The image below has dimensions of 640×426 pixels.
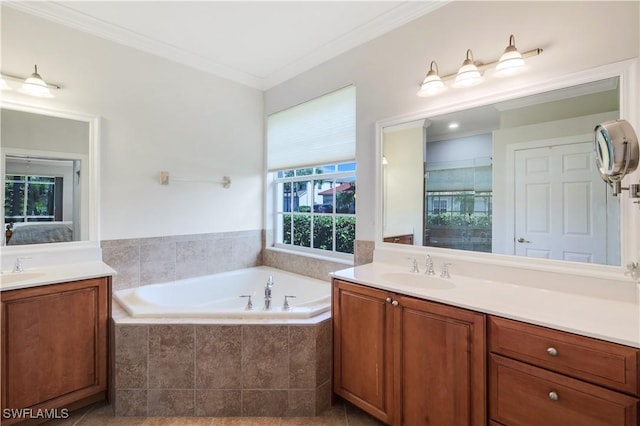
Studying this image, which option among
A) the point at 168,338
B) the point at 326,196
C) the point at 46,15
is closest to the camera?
the point at 168,338

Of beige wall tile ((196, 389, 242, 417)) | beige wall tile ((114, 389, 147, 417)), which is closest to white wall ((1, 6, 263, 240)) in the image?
beige wall tile ((114, 389, 147, 417))

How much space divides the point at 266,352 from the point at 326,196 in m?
1.60

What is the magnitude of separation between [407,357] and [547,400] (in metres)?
0.59

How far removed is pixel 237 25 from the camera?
2.31 meters

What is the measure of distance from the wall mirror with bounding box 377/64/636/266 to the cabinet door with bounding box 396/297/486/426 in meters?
0.62

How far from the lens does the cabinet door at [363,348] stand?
66.2 inches

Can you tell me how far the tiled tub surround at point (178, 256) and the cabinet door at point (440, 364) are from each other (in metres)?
2.07

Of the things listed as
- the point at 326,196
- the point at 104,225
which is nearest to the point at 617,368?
the point at 326,196

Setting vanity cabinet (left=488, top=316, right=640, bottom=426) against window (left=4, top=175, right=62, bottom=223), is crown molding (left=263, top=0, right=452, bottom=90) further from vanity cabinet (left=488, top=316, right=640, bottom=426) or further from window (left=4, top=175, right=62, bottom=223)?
window (left=4, top=175, right=62, bottom=223)

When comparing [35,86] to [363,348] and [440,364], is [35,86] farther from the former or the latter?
[440,364]

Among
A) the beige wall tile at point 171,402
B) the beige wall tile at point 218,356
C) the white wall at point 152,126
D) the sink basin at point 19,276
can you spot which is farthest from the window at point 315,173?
the sink basin at point 19,276

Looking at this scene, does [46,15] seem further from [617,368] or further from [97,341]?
[617,368]

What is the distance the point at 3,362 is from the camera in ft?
5.25

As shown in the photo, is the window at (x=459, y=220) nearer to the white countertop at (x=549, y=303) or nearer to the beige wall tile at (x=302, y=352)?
the white countertop at (x=549, y=303)
